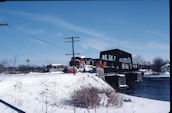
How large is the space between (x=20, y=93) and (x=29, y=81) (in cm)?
355

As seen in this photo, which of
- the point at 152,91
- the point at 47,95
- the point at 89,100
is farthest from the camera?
the point at 152,91

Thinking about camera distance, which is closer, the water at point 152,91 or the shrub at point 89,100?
A: the shrub at point 89,100

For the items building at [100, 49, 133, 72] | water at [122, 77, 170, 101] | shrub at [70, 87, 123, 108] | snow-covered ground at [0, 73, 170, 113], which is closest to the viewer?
snow-covered ground at [0, 73, 170, 113]

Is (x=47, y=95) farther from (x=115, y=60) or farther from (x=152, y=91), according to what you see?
(x=115, y=60)

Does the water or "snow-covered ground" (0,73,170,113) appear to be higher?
"snow-covered ground" (0,73,170,113)

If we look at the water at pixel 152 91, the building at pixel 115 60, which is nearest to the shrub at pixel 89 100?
the water at pixel 152 91

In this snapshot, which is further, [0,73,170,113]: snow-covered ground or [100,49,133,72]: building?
[100,49,133,72]: building

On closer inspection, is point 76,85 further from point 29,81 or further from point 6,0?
point 6,0

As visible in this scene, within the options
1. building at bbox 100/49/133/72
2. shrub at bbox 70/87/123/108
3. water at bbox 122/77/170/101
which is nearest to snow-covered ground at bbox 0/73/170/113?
shrub at bbox 70/87/123/108

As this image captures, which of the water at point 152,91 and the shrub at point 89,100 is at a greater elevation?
the shrub at point 89,100

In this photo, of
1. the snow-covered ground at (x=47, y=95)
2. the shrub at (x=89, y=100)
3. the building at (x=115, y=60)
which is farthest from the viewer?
the building at (x=115, y=60)

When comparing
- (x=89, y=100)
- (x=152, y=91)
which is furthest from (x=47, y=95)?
(x=152, y=91)

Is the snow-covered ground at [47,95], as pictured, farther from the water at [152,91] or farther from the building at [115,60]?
the building at [115,60]

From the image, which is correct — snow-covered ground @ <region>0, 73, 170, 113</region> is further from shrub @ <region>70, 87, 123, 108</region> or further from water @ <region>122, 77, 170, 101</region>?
water @ <region>122, 77, 170, 101</region>
